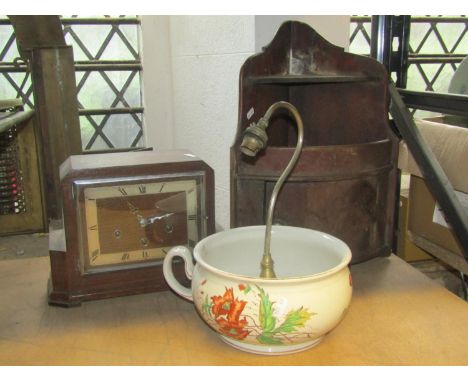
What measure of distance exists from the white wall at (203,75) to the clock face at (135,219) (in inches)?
17.0

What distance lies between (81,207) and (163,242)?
4.8 inches

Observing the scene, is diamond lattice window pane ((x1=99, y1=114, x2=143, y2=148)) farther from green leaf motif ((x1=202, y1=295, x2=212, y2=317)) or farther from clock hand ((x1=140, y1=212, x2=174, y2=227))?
green leaf motif ((x1=202, y1=295, x2=212, y2=317))

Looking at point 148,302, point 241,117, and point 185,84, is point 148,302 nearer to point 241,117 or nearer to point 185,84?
point 241,117

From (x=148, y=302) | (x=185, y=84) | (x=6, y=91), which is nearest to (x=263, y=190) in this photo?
(x=148, y=302)

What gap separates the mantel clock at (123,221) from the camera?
26.6 inches

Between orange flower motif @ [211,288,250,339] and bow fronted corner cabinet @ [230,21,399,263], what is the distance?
9.2 inches

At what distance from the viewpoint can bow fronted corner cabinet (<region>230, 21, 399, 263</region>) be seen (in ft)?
2.40

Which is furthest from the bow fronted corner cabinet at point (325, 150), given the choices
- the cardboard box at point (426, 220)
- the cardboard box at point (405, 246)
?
the cardboard box at point (405, 246)

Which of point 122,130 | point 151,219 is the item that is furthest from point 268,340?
point 122,130

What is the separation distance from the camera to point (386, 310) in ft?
2.23

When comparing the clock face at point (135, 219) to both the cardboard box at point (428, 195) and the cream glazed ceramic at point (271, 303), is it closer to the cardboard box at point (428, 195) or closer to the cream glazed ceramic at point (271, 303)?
the cream glazed ceramic at point (271, 303)

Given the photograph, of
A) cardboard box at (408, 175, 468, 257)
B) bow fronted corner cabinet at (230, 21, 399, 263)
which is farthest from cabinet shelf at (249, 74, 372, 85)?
cardboard box at (408, 175, 468, 257)

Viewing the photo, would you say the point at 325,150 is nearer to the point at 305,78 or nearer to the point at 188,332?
the point at 305,78

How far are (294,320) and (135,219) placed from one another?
27 centimetres
